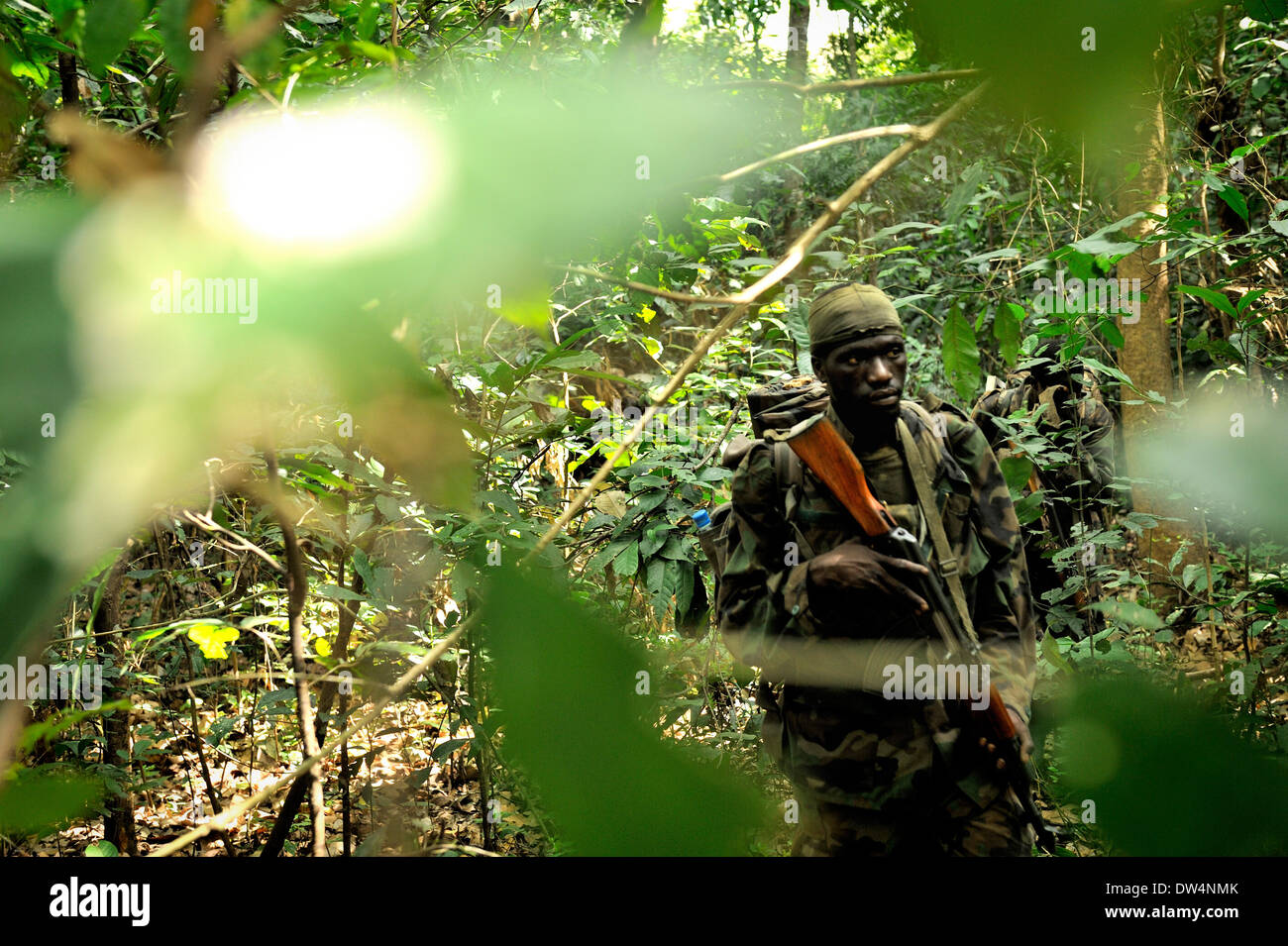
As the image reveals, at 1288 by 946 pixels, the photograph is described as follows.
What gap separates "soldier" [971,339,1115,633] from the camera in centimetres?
192

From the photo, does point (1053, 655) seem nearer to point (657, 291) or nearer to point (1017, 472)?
point (1017, 472)

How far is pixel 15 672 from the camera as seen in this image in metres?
0.15

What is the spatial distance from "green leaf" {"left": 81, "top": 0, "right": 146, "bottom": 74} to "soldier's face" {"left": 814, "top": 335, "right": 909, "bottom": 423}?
104cm

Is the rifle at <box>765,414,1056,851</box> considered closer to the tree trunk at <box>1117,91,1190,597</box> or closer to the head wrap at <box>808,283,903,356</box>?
the head wrap at <box>808,283,903,356</box>

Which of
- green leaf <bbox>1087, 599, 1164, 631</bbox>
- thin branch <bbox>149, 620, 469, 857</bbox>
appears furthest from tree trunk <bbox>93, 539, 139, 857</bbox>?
green leaf <bbox>1087, 599, 1164, 631</bbox>

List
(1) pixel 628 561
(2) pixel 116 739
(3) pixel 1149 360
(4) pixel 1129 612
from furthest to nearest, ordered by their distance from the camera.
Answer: (3) pixel 1149 360 → (2) pixel 116 739 → (1) pixel 628 561 → (4) pixel 1129 612

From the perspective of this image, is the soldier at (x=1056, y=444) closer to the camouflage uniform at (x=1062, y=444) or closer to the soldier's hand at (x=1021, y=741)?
the camouflage uniform at (x=1062, y=444)

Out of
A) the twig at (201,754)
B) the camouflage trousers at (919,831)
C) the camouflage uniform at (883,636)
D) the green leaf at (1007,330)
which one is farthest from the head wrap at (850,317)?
the twig at (201,754)

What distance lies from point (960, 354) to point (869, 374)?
0.48 m

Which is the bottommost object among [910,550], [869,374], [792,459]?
[910,550]

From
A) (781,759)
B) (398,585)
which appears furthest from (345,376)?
(398,585)

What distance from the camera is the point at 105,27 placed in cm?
17

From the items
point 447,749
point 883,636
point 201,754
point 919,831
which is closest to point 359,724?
point 883,636
